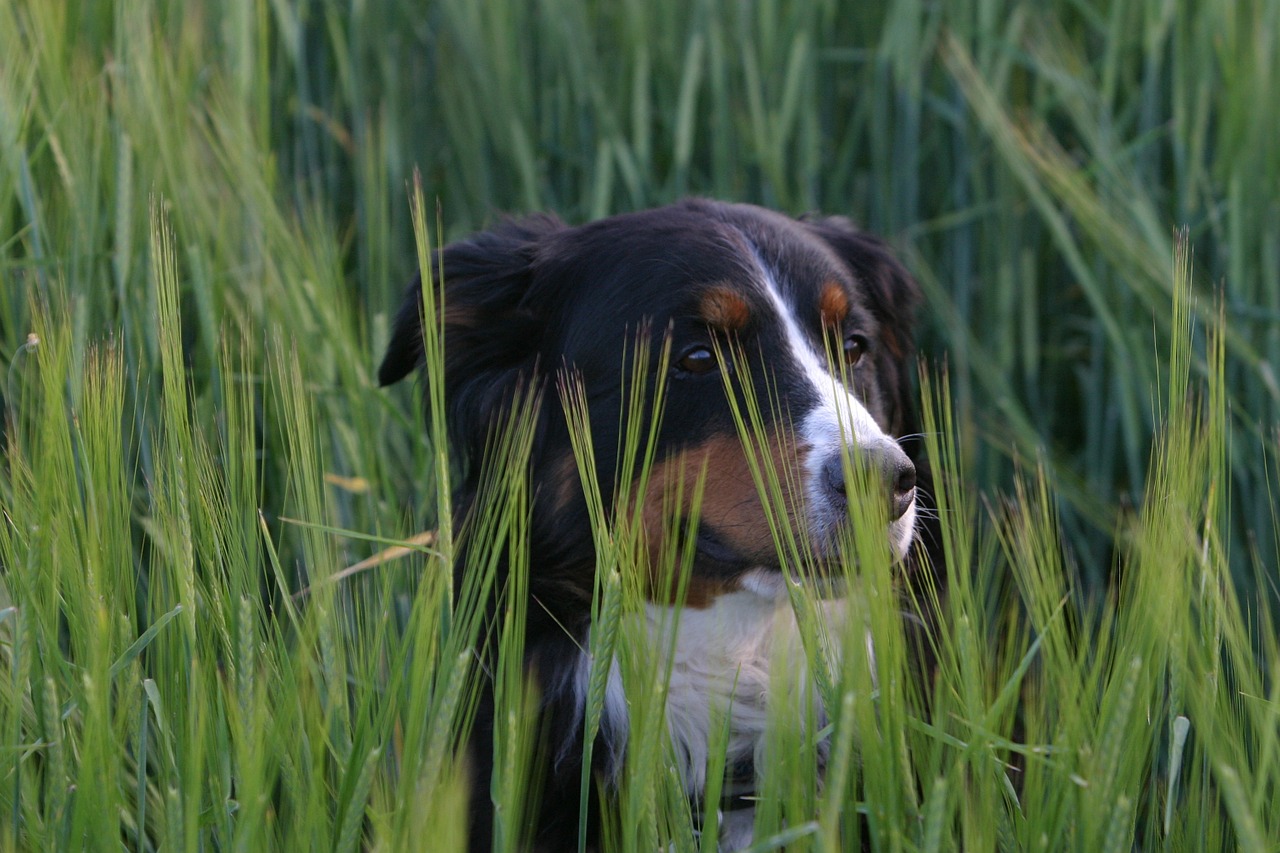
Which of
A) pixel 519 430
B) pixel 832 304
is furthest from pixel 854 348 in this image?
pixel 519 430

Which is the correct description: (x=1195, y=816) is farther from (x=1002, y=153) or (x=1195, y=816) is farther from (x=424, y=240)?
(x=1002, y=153)

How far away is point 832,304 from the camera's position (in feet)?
7.78

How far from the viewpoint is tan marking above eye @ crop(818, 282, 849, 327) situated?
2.36m

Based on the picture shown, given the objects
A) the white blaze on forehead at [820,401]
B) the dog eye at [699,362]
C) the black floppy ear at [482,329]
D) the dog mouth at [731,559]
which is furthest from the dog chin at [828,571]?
the black floppy ear at [482,329]

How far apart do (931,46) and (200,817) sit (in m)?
2.64

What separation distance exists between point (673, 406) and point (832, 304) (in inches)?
14.6

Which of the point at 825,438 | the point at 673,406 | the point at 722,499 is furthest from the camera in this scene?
the point at 673,406

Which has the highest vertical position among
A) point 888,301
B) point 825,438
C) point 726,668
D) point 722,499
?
point 888,301

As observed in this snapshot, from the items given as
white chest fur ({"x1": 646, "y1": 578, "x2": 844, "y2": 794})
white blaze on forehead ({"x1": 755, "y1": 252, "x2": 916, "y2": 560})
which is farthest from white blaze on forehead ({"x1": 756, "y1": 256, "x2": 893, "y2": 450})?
white chest fur ({"x1": 646, "y1": 578, "x2": 844, "y2": 794})

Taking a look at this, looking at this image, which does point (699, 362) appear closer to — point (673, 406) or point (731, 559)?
point (673, 406)

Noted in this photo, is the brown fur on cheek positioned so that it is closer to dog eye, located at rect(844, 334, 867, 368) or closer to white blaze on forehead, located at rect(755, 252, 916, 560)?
white blaze on forehead, located at rect(755, 252, 916, 560)

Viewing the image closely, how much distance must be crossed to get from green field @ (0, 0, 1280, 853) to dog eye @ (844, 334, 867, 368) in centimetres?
21

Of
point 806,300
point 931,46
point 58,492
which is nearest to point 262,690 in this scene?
point 58,492

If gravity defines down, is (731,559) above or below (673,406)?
below
